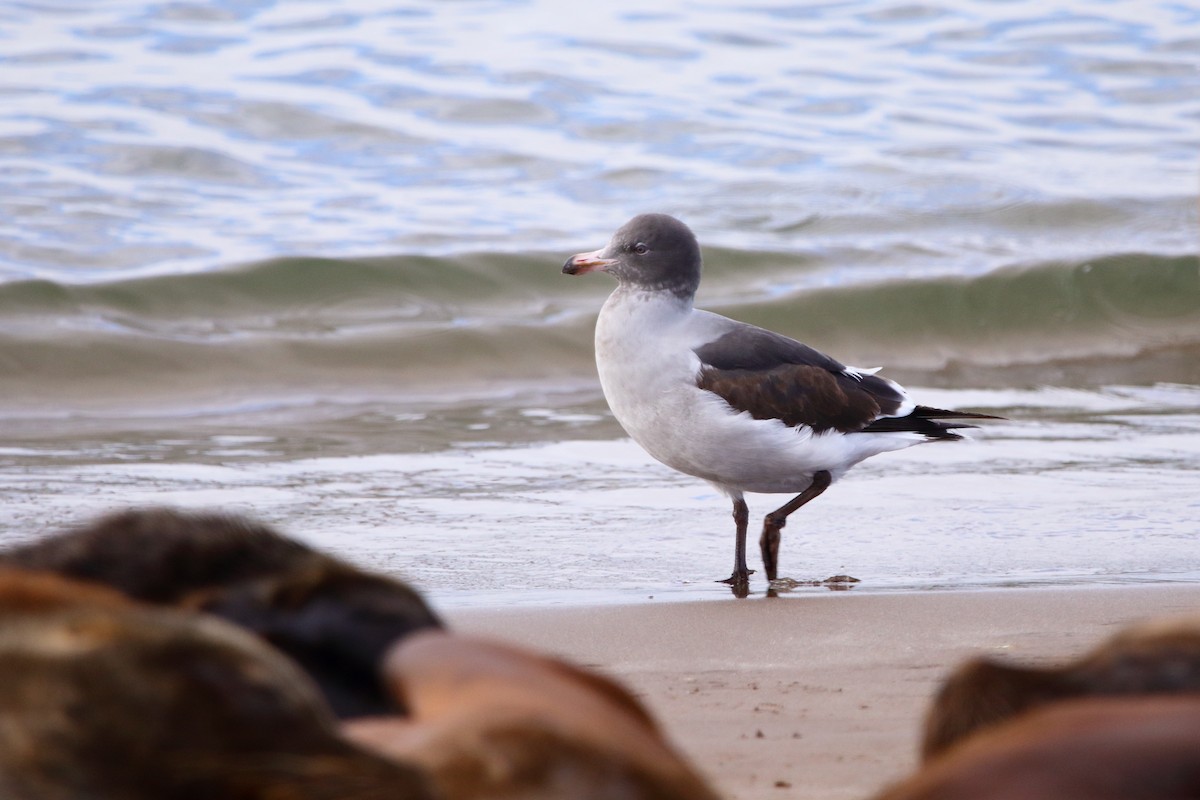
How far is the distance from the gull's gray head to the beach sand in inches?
65.8

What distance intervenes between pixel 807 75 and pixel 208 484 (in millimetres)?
12053

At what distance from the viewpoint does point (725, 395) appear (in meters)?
5.56

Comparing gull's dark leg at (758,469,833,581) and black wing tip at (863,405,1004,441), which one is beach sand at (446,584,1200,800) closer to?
gull's dark leg at (758,469,833,581)

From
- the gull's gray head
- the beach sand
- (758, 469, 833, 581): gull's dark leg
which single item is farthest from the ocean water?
the gull's gray head

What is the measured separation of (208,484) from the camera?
20.7ft

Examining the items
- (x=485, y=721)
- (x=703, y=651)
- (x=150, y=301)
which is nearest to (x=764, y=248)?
(x=150, y=301)

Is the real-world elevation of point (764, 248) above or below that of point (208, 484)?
above

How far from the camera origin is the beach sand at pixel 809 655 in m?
2.68

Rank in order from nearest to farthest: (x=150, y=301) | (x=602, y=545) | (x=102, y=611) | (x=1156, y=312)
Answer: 1. (x=102, y=611)
2. (x=602, y=545)
3. (x=150, y=301)
4. (x=1156, y=312)

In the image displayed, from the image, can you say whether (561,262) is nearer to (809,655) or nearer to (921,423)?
(921,423)

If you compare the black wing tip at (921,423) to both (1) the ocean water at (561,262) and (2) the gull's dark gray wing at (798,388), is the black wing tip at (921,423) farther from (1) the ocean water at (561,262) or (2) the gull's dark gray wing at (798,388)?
(1) the ocean water at (561,262)

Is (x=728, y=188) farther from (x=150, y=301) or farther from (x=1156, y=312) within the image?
(x=150, y=301)

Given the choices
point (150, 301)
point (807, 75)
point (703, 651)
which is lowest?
point (703, 651)

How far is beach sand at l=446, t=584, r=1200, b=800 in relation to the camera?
268cm
